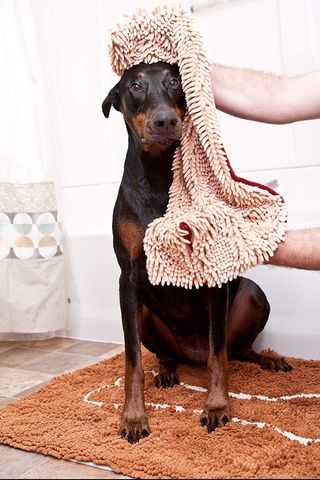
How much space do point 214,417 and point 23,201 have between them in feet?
4.78

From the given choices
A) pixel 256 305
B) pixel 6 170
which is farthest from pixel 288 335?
pixel 6 170

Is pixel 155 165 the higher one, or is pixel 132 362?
pixel 155 165

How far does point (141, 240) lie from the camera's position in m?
1.50

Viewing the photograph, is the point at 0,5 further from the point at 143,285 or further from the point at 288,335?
the point at 288,335

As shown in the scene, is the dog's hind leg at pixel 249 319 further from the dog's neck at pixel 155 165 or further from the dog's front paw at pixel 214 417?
the dog's neck at pixel 155 165

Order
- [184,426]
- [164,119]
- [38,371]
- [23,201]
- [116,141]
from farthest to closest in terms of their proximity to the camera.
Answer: [116,141] < [23,201] < [38,371] < [184,426] < [164,119]

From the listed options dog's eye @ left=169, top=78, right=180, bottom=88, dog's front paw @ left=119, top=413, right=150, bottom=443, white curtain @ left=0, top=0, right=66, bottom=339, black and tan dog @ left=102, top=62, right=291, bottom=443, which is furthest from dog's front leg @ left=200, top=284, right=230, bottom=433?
white curtain @ left=0, top=0, right=66, bottom=339

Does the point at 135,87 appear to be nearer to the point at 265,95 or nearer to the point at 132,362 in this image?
the point at 265,95

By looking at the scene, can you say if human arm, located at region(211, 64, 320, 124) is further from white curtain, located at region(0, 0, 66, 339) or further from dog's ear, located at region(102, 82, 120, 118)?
white curtain, located at region(0, 0, 66, 339)

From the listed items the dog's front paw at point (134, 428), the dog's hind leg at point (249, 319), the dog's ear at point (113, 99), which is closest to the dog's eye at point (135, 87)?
the dog's ear at point (113, 99)

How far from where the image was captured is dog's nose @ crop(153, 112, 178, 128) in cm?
135

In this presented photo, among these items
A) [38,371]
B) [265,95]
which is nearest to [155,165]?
[265,95]

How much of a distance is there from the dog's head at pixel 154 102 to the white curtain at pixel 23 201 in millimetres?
1103

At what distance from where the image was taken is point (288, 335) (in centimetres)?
213
